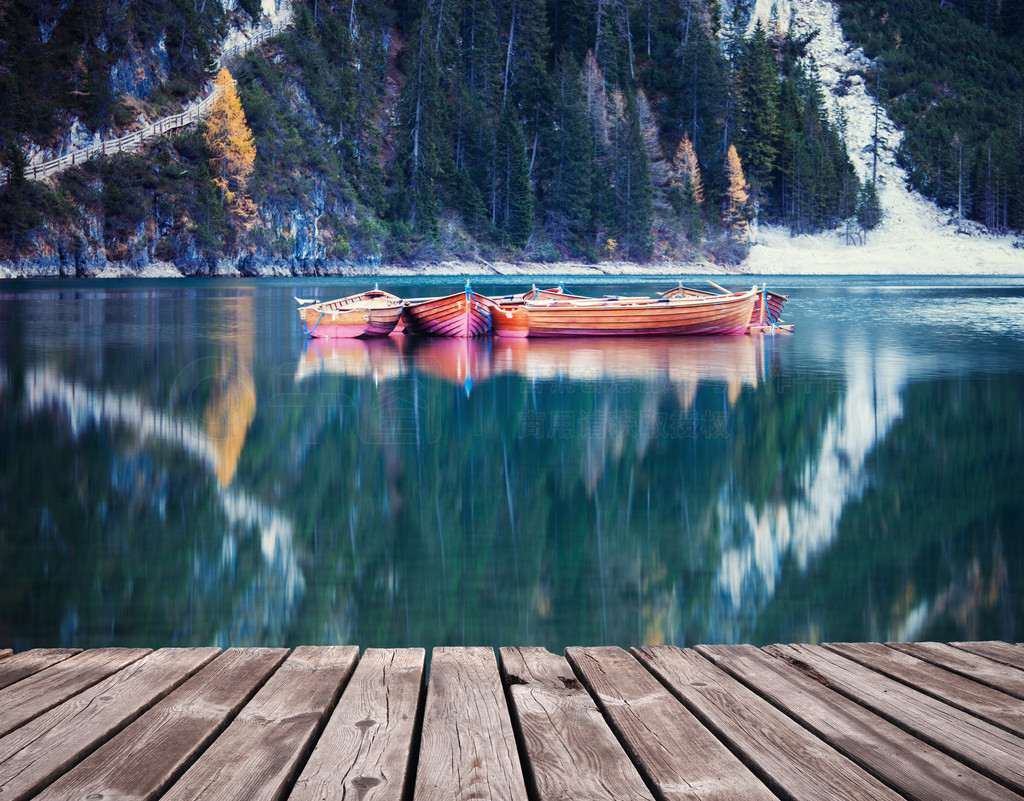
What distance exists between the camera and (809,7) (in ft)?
438

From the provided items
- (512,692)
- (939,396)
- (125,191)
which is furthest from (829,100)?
(512,692)

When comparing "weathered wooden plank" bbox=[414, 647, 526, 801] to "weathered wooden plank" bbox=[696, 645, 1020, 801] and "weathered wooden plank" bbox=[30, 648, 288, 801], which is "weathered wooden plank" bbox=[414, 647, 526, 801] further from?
"weathered wooden plank" bbox=[696, 645, 1020, 801]

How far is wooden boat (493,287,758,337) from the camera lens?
2864 centimetres

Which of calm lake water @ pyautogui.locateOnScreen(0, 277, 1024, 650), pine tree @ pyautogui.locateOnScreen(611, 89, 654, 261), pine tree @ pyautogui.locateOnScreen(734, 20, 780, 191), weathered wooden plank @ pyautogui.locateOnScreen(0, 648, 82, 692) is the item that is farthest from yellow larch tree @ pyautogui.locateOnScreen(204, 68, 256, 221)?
weathered wooden plank @ pyautogui.locateOnScreen(0, 648, 82, 692)

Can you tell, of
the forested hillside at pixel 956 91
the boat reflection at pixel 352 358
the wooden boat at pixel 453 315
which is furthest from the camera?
the forested hillside at pixel 956 91

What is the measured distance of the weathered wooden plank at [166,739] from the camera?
246 centimetres

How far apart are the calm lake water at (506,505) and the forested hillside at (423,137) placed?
4483 centimetres

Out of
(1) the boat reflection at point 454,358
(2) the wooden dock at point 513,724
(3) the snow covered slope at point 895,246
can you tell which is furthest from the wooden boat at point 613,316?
(3) the snow covered slope at point 895,246

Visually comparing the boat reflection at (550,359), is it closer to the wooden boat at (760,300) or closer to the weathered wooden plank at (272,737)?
the wooden boat at (760,300)

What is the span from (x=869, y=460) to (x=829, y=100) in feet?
405

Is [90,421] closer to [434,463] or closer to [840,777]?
[434,463]

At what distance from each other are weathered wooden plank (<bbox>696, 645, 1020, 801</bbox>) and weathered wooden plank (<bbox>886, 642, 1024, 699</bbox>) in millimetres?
602

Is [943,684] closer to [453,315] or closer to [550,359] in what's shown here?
[550,359]

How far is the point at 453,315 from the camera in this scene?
29672 mm
